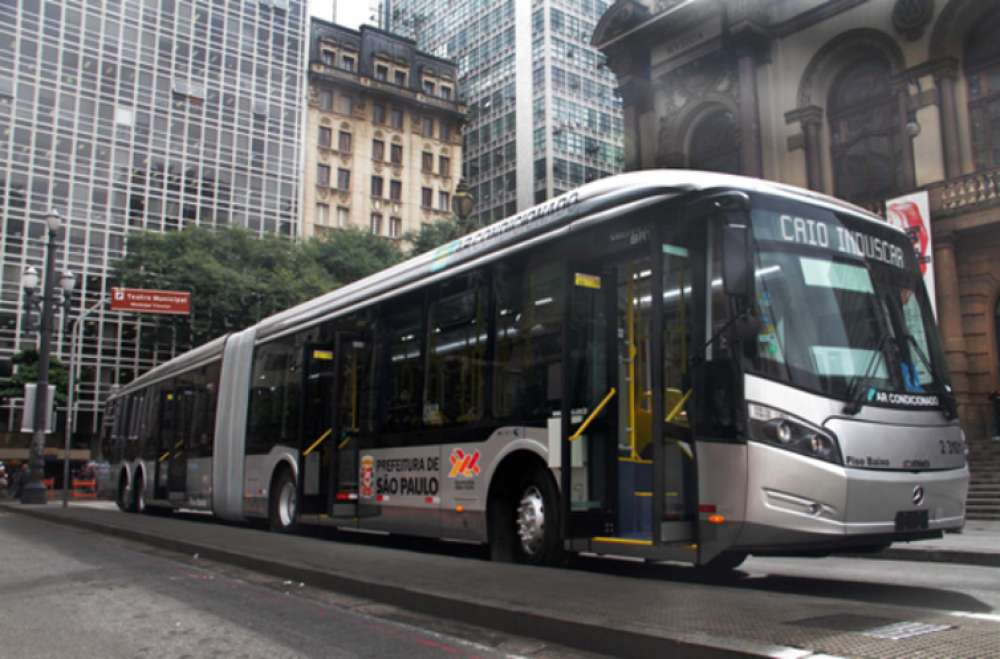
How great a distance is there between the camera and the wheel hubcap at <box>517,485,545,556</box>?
8.55 metres

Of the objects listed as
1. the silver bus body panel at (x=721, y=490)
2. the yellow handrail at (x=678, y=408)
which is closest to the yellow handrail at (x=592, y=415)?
the yellow handrail at (x=678, y=408)

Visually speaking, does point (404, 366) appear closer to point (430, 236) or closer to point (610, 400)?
point (610, 400)

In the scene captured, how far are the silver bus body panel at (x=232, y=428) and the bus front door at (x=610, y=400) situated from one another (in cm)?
907

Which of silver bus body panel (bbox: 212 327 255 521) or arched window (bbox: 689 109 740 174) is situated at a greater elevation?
arched window (bbox: 689 109 740 174)

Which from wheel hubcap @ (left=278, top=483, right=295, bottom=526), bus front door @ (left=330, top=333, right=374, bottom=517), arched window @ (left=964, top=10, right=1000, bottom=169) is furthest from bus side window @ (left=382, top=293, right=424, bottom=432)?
arched window @ (left=964, top=10, right=1000, bottom=169)

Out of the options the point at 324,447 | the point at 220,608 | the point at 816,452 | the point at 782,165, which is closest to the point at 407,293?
the point at 324,447

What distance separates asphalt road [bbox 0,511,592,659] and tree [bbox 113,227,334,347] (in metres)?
35.6

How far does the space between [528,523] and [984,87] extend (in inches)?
825

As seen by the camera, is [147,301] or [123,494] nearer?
[123,494]

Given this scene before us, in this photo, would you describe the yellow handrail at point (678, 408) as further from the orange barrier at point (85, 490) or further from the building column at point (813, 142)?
the orange barrier at point (85, 490)

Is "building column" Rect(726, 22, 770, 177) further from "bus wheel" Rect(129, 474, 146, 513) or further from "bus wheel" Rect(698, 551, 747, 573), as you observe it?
"bus wheel" Rect(698, 551, 747, 573)

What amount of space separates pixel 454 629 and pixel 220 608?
2.02 meters

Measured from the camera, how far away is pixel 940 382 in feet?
25.0

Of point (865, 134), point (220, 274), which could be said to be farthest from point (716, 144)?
point (220, 274)
